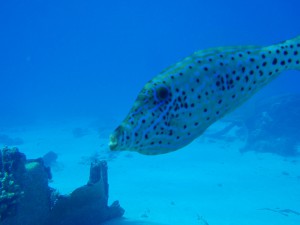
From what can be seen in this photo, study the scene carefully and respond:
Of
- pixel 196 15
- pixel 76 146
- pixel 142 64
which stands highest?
pixel 196 15

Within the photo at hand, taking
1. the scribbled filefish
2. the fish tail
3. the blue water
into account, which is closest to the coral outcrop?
the scribbled filefish

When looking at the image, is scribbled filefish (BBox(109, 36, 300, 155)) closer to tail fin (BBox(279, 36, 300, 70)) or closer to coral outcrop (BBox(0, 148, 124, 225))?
tail fin (BBox(279, 36, 300, 70))

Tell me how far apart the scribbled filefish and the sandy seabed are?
7318 millimetres

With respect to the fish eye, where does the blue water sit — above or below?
above

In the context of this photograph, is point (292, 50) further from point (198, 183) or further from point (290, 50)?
point (198, 183)

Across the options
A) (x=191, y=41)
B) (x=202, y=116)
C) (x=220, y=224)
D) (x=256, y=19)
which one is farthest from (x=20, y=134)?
(x=191, y=41)

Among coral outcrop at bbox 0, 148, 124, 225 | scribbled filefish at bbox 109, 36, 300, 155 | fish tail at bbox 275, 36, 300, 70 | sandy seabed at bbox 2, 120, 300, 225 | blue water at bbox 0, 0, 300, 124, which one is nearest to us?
scribbled filefish at bbox 109, 36, 300, 155

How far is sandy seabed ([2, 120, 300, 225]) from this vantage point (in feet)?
43.9

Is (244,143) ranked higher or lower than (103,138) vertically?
lower

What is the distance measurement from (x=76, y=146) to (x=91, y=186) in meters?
23.7

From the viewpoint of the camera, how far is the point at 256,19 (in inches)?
5246

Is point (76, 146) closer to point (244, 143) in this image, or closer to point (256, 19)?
point (244, 143)

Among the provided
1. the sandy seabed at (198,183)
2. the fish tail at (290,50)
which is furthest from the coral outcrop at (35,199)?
the fish tail at (290,50)

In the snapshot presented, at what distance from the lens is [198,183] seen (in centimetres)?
1820
